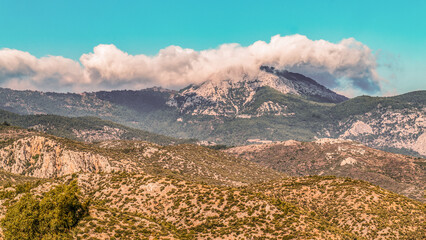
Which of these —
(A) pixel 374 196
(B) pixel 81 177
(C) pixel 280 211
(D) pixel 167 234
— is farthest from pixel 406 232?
(B) pixel 81 177

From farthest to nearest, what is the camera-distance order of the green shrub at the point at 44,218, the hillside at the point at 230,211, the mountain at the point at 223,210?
the hillside at the point at 230,211 → the mountain at the point at 223,210 → the green shrub at the point at 44,218

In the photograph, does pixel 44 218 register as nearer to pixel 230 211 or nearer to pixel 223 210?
pixel 223 210

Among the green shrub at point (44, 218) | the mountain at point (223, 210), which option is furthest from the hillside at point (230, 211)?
the green shrub at point (44, 218)

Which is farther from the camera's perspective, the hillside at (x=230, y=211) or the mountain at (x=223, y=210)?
the hillside at (x=230, y=211)

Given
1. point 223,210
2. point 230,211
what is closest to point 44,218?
point 223,210

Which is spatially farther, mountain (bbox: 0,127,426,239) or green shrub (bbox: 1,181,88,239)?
mountain (bbox: 0,127,426,239)

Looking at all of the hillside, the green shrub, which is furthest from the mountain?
the green shrub

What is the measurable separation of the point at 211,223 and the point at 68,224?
34524 mm

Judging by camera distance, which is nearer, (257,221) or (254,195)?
(257,221)

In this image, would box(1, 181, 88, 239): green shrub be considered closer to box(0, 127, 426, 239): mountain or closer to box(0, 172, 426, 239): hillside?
box(0, 127, 426, 239): mountain

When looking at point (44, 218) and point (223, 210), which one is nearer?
point (44, 218)

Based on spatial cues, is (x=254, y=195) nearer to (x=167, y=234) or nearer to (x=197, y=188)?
(x=197, y=188)

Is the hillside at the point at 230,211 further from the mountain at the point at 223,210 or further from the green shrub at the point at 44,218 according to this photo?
the green shrub at the point at 44,218

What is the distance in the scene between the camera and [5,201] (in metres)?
86.4
